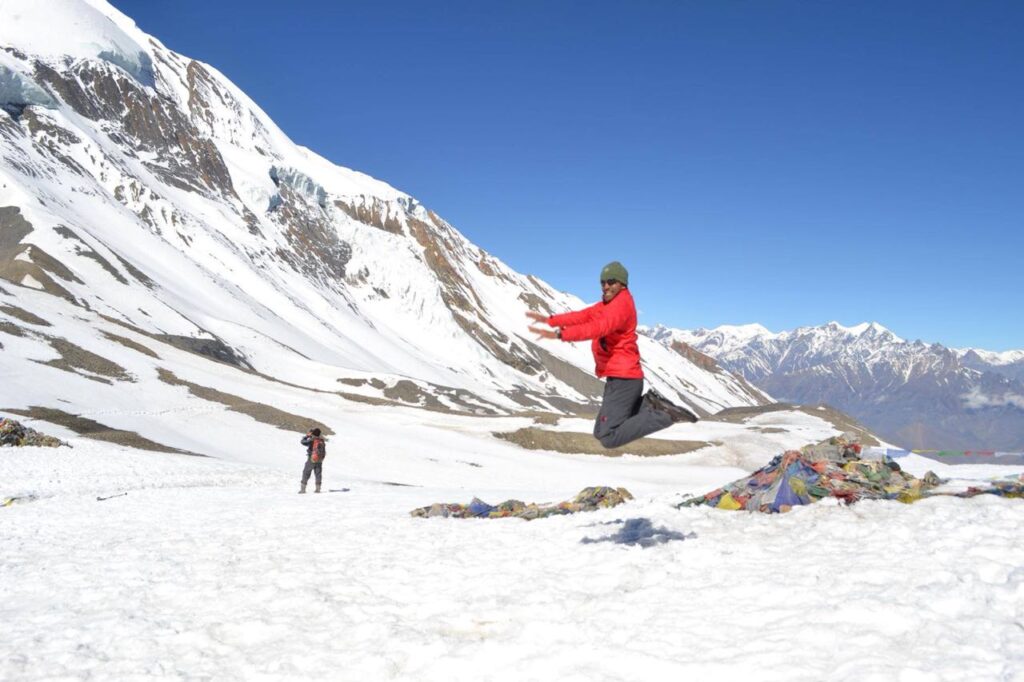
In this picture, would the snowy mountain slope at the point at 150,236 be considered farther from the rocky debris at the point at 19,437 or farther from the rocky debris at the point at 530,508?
the rocky debris at the point at 530,508

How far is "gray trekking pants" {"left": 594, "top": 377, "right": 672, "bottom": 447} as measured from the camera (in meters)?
10.0

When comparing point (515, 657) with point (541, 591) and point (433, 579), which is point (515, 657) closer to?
point (541, 591)

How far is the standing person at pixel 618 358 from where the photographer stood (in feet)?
32.9

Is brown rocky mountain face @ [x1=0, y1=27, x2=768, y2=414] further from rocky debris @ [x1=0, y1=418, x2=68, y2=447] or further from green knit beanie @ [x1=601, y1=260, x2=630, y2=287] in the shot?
green knit beanie @ [x1=601, y1=260, x2=630, y2=287]

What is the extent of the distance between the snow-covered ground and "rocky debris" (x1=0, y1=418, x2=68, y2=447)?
1912 cm

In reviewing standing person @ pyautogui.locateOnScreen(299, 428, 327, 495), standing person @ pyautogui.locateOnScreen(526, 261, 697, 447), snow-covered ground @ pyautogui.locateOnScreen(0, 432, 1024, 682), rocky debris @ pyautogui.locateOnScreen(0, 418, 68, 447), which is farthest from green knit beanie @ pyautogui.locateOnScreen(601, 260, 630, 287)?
rocky debris @ pyautogui.locateOnScreen(0, 418, 68, 447)

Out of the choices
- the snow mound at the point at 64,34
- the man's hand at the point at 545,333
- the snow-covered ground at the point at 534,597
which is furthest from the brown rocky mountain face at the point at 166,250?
the man's hand at the point at 545,333

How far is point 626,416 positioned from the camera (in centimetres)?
1011

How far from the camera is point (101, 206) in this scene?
→ 432ft

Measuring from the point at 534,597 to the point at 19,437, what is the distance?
31970 millimetres

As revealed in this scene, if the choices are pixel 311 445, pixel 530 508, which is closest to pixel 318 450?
pixel 311 445

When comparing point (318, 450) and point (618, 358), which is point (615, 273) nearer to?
point (618, 358)

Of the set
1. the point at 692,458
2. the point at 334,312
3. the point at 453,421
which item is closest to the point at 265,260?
the point at 334,312

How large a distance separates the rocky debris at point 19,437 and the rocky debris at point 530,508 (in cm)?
2404
